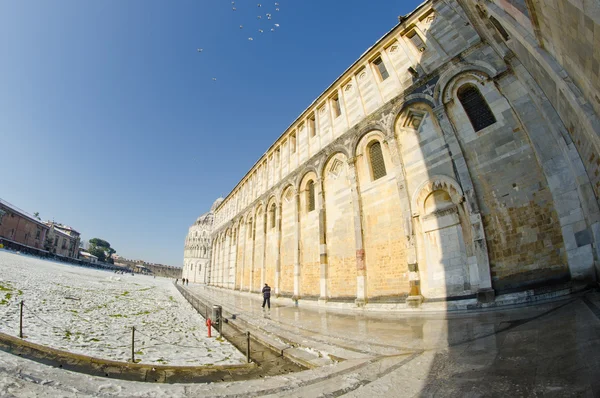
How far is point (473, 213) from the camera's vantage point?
29.7ft

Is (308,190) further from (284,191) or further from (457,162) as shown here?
(457,162)

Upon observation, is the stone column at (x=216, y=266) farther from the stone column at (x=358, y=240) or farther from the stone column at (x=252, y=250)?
the stone column at (x=358, y=240)

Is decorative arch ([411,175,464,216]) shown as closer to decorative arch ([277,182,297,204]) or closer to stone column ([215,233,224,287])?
decorative arch ([277,182,297,204])

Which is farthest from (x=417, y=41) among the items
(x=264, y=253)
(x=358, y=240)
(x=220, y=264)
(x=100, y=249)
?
(x=100, y=249)

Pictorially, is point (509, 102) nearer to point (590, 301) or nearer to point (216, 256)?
point (590, 301)

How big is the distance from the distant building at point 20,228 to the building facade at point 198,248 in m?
30.7

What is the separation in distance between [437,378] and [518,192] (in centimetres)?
803

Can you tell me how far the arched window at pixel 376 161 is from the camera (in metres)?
12.9

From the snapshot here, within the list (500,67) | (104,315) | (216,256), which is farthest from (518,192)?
(216,256)

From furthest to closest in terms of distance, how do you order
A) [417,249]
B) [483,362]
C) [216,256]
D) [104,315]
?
[216,256]
[417,249]
[104,315]
[483,362]

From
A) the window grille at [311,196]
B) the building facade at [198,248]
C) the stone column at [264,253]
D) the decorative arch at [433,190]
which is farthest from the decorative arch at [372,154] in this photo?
the building facade at [198,248]

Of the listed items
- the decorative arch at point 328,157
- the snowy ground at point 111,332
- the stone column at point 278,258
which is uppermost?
the decorative arch at point 328,157

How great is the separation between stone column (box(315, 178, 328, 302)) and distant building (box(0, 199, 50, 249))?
5954 cm

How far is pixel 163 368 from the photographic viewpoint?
4320mm
